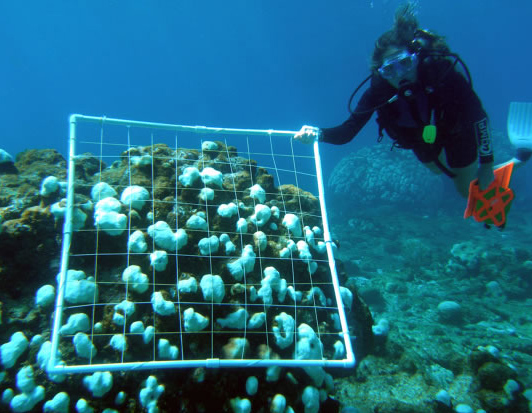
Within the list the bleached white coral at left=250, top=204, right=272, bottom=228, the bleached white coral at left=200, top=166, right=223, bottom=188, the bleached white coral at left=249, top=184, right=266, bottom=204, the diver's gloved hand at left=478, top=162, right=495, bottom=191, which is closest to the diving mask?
the diver's gloved hand at left=478, top=162, right=495, bottom=191

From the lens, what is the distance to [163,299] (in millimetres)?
2641

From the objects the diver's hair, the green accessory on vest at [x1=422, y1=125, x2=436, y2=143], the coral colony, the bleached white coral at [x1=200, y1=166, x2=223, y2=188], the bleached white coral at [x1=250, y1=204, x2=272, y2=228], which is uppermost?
the diver's hair

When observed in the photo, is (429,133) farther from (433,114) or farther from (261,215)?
(261,215)

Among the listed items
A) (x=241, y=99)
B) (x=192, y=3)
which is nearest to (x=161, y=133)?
(x=241, y=99)

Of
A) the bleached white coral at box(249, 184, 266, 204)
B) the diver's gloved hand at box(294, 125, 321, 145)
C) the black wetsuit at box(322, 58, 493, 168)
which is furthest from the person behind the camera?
the diver's gloved hand at box(294, 125, 321, 145)

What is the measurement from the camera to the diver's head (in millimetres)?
3559

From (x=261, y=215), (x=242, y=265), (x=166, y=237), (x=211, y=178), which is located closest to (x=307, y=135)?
(x=261, y=215)

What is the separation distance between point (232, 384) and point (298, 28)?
2946 inches

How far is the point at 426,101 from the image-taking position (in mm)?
3760

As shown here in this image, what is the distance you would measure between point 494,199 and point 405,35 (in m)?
2.58

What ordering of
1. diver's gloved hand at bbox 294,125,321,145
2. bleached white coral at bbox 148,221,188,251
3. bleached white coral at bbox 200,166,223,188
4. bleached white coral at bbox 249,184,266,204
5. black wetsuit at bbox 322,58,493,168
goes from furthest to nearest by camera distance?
diver's gloved hand at bbox 294,125,321,145
bleached white coral at bbox 249,184,266,204
bleached white coral at bbox 200,166,223,188
black wetsuit at bbox 322,58,493,168
bleached white coral at bbox 148,221,188,251

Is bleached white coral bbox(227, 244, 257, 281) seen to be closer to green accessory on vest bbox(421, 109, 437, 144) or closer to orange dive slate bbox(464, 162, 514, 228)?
green accessory on vest bbox(421, 109, 437, 144)

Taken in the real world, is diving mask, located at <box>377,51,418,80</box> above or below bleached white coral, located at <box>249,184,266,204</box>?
above

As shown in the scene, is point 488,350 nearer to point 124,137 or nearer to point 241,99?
point 241,99
